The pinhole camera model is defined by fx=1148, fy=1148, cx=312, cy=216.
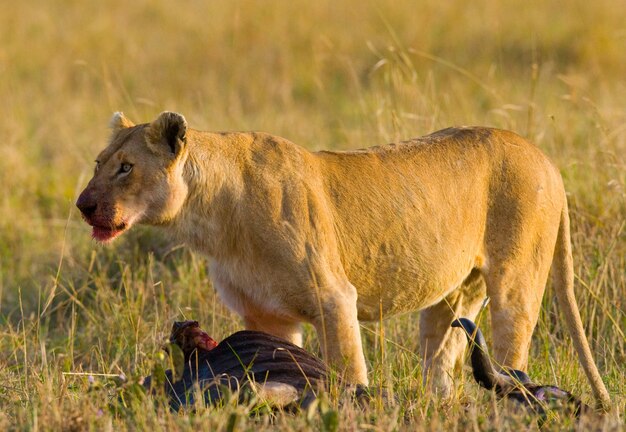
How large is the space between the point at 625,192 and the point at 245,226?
9.46 feet

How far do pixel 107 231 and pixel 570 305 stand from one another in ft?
7.39

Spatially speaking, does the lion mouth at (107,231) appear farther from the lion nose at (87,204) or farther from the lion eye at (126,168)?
the lion eye at (126,168)

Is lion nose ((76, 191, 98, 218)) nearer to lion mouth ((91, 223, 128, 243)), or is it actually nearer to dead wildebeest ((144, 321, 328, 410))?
lion mouth ((91, 223, 128, 243))

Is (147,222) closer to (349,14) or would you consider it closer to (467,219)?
→ (467,219)

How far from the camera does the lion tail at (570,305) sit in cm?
518

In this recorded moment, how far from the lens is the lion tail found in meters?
5.18

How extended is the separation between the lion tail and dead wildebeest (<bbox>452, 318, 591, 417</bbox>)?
44 cm

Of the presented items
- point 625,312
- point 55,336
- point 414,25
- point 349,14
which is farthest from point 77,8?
point 625,312

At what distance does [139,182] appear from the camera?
495 cm

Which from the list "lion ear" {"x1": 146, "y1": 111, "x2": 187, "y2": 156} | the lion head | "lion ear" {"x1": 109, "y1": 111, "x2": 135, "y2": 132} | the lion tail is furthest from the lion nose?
the lion tail

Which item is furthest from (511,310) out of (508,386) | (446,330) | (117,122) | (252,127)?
(252,127)

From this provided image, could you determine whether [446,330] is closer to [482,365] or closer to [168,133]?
[482,365]

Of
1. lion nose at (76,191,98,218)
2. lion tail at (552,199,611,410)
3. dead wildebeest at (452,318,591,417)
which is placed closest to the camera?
dead wildebeest at (452,318,591,417)

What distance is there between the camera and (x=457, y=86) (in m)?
12.2
